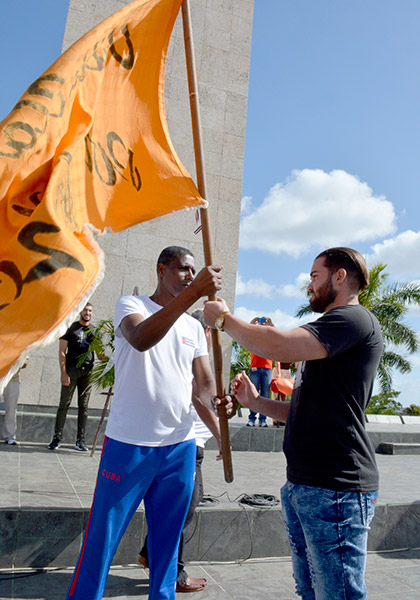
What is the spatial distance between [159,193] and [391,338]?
22015mm

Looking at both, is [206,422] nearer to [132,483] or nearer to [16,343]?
[132,483]

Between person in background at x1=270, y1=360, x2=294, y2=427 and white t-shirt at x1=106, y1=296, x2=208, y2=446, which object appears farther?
person in background at x1=270, y1=360, x2=294, y2=427

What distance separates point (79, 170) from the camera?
2.46 m

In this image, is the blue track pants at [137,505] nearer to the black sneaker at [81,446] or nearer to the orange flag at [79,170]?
the orange flag at [79,170]

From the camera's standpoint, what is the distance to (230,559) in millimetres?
4180

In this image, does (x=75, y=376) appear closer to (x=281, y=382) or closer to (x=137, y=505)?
(x=281, y=382)

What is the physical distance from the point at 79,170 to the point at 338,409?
167cm

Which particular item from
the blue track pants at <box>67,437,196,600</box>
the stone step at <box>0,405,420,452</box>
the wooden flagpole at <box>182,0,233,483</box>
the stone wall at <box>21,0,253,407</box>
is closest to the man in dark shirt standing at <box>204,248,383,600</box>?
the wooden flagpole at <box>182,0,233,483</box>

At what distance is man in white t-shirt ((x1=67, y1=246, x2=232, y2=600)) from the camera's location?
235 cm

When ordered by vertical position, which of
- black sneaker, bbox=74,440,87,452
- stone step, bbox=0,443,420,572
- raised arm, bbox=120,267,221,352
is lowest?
stone step, bbox=0,443,420,572

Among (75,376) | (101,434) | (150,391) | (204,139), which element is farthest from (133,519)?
(204,139)

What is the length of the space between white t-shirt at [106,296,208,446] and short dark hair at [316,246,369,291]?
3.05 feet

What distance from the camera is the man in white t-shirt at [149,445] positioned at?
2346mm

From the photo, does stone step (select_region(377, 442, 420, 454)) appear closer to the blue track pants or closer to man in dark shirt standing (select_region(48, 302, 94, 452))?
man in dark shirt standing (select_region(48, 302, 94, 452))
